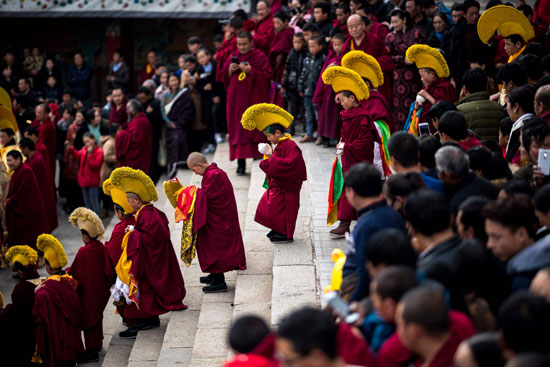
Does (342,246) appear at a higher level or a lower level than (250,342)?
lower

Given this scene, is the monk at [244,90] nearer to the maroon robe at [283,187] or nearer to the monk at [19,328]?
the maroon robe at [283,187]

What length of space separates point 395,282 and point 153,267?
4.48 meters

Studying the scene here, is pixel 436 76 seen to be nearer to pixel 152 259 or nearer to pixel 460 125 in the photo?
pixel 460 125

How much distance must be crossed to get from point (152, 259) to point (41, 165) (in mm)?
4265

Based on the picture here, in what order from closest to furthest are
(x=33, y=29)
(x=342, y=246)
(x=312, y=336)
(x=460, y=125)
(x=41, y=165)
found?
(x=312, y=336), (x=460, y=125), (x=342, y=246), (x=41, y=165), (x=33, y=29)

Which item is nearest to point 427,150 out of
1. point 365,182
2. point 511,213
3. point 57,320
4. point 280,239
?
point 365,182

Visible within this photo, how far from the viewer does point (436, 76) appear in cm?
774

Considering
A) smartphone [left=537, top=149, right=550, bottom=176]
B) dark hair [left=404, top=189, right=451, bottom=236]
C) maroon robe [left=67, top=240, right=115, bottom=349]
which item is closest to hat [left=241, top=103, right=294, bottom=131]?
maroon robe [left=67, top=240, right=115, bottom=349]

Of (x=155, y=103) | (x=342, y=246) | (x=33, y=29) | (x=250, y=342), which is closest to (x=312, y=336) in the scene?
(x=250, y=342)

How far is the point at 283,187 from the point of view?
301 inches

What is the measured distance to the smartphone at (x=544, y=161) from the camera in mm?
4938

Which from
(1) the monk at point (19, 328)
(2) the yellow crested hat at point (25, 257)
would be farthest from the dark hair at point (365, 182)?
(2) the yellow crested hat at point (25, 257)

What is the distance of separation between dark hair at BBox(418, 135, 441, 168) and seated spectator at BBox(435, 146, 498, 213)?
1.44ft

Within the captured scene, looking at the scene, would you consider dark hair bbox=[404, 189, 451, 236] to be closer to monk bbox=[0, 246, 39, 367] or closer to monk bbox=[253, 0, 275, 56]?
monk bbox=[0, 246, 39, 367]
